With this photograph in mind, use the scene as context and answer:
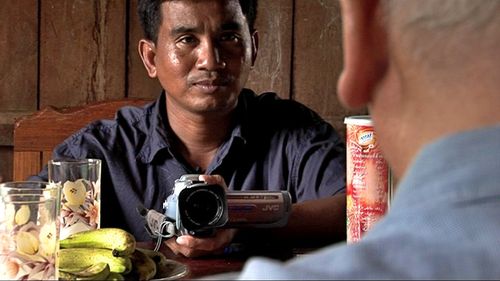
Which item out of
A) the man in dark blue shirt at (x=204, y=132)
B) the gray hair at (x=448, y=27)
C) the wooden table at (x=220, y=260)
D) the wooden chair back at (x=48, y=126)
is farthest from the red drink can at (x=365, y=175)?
the wooden chair back at (x=48, y=126)

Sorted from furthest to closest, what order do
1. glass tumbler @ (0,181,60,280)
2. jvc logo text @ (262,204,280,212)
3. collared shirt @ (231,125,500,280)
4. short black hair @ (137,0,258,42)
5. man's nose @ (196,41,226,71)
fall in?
short black hair @ (137,0,258,42) < man's nose @ (196,41,226,71) < jvc logo text @ (262,204,280,212) < glass tumbler @ (0,181,60,280) < collared shirt @ (231,125,500,280)

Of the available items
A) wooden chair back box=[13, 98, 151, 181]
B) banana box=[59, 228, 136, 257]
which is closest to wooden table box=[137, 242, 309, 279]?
banana box=[59, 228, 136, 257]

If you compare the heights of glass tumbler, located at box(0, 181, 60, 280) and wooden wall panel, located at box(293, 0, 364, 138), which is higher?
wooden wall panel, located at box(293, 0, 364, 138)

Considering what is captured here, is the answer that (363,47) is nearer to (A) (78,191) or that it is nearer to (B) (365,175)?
(B) (365,175)

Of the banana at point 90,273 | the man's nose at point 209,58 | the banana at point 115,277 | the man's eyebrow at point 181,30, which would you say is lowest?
the banana at point 115,277

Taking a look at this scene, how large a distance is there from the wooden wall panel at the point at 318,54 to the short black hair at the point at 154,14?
0.45 m

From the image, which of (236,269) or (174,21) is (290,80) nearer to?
(174,21)

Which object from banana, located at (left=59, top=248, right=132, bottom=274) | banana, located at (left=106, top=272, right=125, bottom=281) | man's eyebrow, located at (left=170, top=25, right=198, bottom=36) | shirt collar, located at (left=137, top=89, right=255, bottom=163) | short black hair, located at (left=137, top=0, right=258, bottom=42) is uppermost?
short black hair, located at (left=137, top=0, right=258, bottom=42)

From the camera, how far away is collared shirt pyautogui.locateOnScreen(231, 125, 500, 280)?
1.50ft

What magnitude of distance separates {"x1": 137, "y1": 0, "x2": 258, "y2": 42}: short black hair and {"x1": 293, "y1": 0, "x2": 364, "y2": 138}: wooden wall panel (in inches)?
17.8

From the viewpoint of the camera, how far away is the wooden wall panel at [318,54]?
2506 mm

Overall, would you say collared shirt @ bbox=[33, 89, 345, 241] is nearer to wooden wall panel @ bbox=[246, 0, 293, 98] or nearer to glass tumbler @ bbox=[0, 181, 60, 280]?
wooden wall panel @ bbox=[246, 0, 293, 98]

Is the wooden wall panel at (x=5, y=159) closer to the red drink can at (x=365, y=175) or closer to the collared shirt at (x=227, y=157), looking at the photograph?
the collared shirt at (x=227, y=157)

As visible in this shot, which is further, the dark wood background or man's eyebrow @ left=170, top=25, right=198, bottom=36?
the dark wood background
